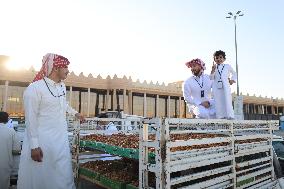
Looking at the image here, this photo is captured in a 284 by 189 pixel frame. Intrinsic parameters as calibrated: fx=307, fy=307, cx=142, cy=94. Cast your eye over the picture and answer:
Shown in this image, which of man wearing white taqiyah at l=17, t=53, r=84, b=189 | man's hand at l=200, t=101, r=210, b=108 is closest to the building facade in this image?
man's hand at l=200, t=101, r=210, b=108

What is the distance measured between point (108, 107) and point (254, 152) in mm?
35824

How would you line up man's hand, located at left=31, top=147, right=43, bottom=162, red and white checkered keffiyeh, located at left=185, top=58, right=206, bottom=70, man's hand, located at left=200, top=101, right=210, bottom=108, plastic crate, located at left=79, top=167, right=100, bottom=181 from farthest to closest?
1. man's hand, located at left=200, top=101, right=210, bottom=108
2. red and white checkered keffiyeh, located at left=185, top=58, right=206, bottom=70
3. plastic crate, located at left=79, top=167, right=100, bottom=181
4. man's hand, located at left=31, top=147, right=43, bottom=162

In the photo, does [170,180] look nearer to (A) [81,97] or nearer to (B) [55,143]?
(B) [55,143]

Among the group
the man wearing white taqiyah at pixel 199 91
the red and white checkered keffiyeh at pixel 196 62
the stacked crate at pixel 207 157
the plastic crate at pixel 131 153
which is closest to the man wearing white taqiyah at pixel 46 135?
the plastic crate at pixel 131 153

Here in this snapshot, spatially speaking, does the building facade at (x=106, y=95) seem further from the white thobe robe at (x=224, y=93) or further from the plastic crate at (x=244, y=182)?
the plastic crate at (x=244, y=182)

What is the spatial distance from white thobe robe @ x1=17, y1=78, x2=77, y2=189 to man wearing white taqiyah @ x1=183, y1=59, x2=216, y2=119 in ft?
9.67


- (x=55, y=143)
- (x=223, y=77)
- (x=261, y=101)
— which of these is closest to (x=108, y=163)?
(x=55, y=143)

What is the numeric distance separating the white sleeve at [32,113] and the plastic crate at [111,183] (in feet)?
3.34

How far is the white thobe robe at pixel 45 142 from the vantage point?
3.76 m

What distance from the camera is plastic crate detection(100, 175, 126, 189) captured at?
3.68 metres

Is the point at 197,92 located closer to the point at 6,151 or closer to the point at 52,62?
the point at 52,62

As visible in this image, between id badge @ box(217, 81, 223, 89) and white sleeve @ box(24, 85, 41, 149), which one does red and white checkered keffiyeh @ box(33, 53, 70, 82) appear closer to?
white sleeve @ box(24, 85, 41, 149)

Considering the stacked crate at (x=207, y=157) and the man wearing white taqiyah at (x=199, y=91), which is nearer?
the stacked crate at (x=207, y=157)

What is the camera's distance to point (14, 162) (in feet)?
20.4
